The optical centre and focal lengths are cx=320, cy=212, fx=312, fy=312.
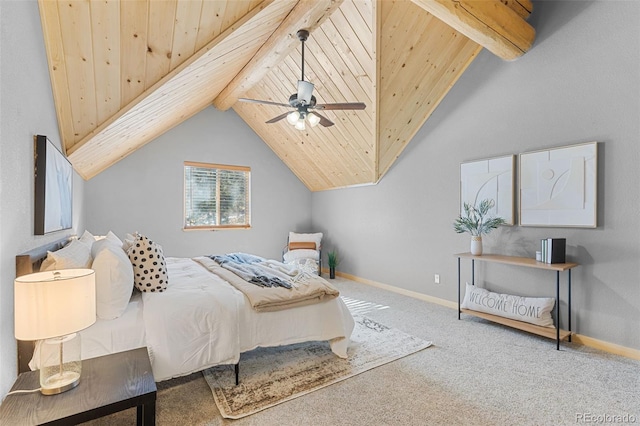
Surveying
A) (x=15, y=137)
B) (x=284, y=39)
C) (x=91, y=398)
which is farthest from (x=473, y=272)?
(x=15, y=137)

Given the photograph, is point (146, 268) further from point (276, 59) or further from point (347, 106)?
point (276, 59)

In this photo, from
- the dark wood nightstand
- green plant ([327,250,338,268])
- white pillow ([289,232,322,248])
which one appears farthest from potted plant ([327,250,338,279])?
the dark wood nightstand

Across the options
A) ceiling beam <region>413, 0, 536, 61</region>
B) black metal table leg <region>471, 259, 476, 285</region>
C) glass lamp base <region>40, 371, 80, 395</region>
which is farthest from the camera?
black metal table leg <region>471, 259, 476, 285</region>

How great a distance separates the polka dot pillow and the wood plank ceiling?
113 centimetres

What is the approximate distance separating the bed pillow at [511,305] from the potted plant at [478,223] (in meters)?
0.47

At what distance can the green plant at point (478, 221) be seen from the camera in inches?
137

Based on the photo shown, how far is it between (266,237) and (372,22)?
441 centimetres

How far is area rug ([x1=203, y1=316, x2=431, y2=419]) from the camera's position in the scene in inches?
82.5

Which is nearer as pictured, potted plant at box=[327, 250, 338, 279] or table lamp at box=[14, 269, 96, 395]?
table lamp at box=[14, 269, 96, 395]

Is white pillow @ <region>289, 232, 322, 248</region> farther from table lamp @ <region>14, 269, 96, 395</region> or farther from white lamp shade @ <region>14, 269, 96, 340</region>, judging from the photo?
white lamp shade @ <region>14, 269, 96, 340</region>

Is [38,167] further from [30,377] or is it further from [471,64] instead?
[471,64]

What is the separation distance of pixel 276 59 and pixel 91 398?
3.69 metres

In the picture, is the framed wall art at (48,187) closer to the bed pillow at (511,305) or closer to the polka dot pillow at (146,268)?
the polka dot pillow at (146,268)

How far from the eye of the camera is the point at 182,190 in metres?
5.65
